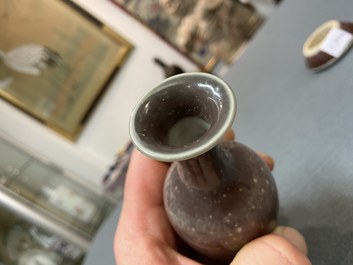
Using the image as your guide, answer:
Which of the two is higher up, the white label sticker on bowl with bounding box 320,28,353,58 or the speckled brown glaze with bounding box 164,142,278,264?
the white label sticker on bowl with bounding box 320,28,353,58

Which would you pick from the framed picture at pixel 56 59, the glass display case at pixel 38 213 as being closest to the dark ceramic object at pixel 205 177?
the glass display case at pixel 38 213

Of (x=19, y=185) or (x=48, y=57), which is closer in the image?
(x=19, y=185)

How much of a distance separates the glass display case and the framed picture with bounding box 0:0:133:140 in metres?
0.23

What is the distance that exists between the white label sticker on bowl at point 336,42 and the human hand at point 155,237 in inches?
10.3

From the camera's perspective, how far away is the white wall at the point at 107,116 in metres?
1.73

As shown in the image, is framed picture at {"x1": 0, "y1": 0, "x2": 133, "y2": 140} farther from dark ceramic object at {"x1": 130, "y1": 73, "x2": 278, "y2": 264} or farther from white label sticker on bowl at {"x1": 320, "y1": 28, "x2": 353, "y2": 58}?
dark ceramic object at {"x1": 130, "y1": 73, "x2": 278, "y2": 264}

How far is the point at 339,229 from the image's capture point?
531mm

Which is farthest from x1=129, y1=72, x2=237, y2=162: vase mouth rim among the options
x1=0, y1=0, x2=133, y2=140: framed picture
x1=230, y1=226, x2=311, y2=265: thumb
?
x1=0, y1=0, x2=133, y2=140: framed picture

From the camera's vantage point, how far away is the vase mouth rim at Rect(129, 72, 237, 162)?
366 mm

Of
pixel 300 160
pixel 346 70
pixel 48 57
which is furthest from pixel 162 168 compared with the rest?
pixel 48 57

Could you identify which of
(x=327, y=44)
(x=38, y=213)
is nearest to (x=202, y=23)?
(x=327, y=44)

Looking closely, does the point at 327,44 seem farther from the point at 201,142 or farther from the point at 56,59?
the point at 56,59

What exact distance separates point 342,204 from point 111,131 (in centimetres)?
148

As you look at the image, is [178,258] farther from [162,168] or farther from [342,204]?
[342,204]
